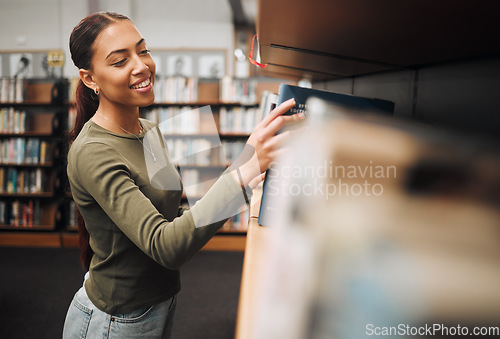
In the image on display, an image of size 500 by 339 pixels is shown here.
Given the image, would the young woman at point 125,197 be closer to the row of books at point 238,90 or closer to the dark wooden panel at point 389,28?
the dark wooden panel at point 389,28

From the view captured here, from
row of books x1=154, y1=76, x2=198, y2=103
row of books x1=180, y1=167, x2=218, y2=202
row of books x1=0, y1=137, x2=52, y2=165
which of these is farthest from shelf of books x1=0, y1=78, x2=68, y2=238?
row of books x1=180, y1=167, x2=218, y2=202

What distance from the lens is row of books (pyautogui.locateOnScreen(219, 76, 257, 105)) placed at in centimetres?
368

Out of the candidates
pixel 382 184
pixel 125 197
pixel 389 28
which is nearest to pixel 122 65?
pixel 125 197

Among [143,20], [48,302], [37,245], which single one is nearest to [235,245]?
[48,302]

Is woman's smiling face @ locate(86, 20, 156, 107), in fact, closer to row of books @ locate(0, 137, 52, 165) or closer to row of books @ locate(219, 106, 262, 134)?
row of books @ locate(219, 106, 262, 134)

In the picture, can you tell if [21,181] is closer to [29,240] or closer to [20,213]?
[20,213]

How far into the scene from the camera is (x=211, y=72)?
475cm

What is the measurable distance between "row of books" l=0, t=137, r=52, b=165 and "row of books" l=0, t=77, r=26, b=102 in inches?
18.0

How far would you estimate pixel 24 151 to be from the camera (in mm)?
3795

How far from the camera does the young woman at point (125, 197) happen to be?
2.08 feet

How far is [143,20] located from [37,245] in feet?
10.6

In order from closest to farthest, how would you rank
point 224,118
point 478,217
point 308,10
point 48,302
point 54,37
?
point 478,217 < point 308,10 < point 48,302 < point 224,118 < point 54,37

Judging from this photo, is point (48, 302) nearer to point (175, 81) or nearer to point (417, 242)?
point (175, 81)

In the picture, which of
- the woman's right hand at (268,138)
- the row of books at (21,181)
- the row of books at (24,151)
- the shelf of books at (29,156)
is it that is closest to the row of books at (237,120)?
the shelf of books at (29,156)
